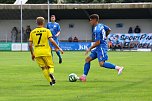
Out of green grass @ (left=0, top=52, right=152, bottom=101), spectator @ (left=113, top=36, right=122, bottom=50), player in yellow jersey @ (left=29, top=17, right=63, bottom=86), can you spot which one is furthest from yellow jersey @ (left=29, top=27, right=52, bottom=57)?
spectator @ (left=113, top=36, right=122, bottom=50)

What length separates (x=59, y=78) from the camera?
18.4m

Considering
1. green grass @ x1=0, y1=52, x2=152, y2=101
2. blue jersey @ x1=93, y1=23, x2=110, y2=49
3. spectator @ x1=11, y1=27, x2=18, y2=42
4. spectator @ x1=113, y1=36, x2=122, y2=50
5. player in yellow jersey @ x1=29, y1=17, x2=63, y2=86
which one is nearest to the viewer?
green grass @ x1=0, y1=52, x2=152, y2=101

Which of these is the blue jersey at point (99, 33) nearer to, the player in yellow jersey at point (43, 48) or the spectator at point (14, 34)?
the player in yellow jersey at point (43, 48)

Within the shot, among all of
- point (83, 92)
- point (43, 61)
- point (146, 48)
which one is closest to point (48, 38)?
point (43, 61)

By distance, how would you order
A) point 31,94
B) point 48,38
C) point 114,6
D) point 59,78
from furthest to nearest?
point 114,6 → point 59,78 → point 48,38 → point 31,94

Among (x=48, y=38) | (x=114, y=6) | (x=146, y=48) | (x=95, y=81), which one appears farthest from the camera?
(x=114, y=6)

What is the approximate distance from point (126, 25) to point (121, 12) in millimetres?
1716

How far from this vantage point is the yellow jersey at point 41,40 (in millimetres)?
15352

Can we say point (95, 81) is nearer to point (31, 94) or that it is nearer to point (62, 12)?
point (31, 94)

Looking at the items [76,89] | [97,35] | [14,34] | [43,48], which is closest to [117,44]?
[14,34]

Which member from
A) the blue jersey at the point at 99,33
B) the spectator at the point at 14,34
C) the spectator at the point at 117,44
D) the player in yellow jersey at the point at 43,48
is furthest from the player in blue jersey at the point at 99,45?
the spectator at the point at 14,34

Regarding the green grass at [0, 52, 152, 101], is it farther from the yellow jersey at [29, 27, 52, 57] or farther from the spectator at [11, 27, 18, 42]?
the spectator at [11, 27, 18, 42]

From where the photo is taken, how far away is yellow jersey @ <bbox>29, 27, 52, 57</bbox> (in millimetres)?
15352

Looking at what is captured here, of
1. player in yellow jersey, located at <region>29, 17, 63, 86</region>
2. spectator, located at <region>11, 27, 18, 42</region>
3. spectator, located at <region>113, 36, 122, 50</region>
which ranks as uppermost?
player in yellow jersey, located at <region>29, 17, 63, 86</region>
